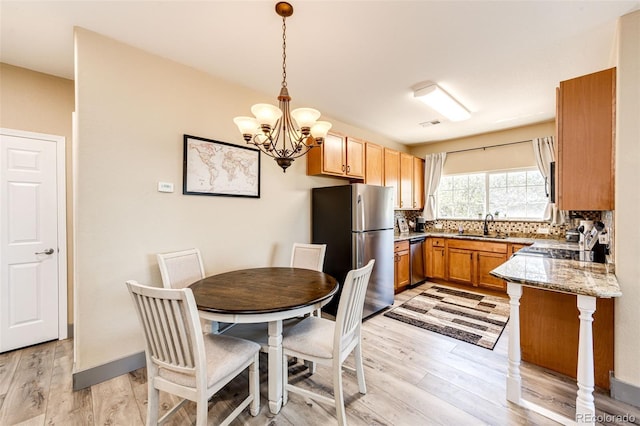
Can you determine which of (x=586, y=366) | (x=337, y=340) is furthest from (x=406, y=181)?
(x=337, y=340)

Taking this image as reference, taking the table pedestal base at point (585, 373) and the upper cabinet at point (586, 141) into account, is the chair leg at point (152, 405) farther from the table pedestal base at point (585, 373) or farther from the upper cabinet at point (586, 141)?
the upper cabinet at point (586, 141)

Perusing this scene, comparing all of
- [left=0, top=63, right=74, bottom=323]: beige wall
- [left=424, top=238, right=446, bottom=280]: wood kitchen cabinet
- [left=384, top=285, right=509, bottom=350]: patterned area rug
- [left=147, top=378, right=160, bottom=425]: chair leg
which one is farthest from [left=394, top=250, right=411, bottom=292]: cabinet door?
[left=0, top=63, right=74, bottom=323]: beige wall

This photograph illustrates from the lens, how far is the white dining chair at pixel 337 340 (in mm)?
1531

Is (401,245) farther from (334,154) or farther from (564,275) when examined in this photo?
(564,275)

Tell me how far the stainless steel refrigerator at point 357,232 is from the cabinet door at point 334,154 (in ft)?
1.06

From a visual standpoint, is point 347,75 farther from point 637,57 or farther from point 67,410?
point 67,410

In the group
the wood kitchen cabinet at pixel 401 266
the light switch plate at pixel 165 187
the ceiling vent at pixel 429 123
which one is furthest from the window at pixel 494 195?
the light switch plate at pixel 165 187

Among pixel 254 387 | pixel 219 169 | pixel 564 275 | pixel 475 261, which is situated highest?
pixel 219 169

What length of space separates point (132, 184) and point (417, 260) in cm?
406

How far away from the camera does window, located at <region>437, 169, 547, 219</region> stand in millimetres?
4133

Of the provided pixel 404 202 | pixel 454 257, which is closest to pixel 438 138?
pixel 404 202

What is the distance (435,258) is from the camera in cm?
452

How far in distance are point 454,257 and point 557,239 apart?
4.70ft

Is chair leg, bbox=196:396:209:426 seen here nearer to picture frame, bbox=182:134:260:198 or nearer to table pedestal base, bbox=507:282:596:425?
picture frame, bbox=182:134:260:198
